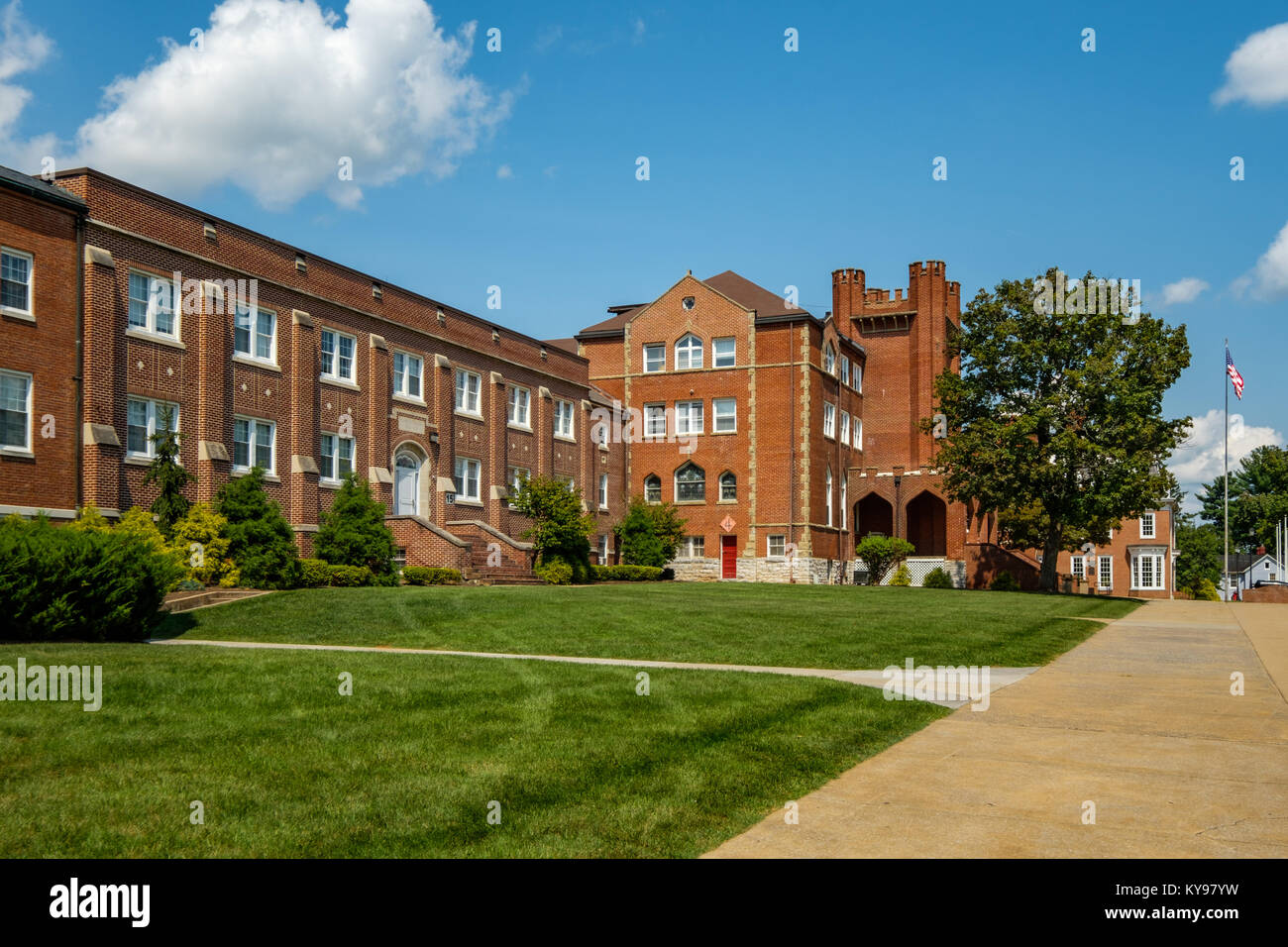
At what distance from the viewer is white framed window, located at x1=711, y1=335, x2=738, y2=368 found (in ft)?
178


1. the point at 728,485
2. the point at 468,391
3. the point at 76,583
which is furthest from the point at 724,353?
the point at 76,583

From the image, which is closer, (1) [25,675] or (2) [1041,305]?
(1) [25,675]

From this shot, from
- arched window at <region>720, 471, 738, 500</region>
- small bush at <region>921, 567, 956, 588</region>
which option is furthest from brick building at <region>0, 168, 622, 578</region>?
small bush at <region>921, 567, 956, 588</region>

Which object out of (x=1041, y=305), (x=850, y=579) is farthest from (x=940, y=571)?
(x=1041, y=305)

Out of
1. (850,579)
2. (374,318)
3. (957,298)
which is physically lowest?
(850,579)

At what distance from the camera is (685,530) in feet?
179

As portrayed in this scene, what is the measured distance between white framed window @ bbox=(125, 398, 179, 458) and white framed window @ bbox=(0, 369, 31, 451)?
2.61 meters

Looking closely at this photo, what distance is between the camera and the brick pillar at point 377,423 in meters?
35.3

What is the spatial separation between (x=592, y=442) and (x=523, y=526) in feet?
29.6

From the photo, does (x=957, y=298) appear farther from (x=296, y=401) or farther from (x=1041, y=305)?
(x=296, y=401)

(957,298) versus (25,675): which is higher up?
(957,298)

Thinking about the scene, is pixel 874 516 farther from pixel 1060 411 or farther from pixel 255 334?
pixel 255 334

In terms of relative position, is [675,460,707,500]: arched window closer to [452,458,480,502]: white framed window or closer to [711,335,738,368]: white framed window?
[711,335,738,368]: white framed window

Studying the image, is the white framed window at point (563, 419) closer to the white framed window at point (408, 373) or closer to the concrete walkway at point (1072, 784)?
the white framed window at point (408, 373)
